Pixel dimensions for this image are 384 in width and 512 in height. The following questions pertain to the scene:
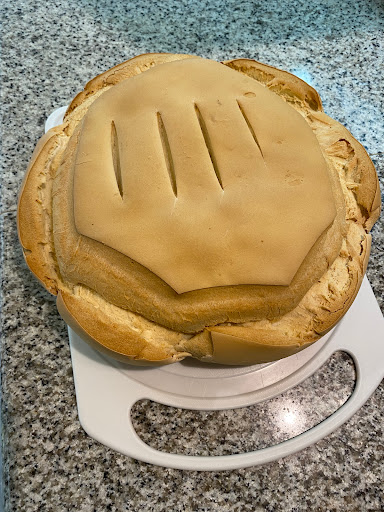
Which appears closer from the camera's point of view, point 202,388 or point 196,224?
point 196,224

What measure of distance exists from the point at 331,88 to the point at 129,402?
895 millimetres

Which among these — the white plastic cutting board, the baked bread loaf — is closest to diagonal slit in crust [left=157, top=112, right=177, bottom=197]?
the baked bread loaf

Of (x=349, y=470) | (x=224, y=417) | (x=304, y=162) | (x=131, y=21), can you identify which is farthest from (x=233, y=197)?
(x=131, y=21)

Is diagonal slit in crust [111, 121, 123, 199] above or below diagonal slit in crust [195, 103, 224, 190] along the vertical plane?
below

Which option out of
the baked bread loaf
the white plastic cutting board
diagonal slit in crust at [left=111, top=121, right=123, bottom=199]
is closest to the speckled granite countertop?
Answer: the white plastic cutting board

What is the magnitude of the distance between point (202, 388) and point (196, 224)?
0.29 meters

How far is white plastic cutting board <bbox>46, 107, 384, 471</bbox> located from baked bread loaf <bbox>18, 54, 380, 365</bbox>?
10 cm

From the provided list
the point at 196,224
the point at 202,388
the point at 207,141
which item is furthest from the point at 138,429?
the point at 207,141

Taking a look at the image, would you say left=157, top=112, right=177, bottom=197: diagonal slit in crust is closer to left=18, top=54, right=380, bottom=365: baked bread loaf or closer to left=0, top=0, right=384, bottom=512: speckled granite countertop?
left=18, top=54, right=380, bottom=365: baked bread loaf

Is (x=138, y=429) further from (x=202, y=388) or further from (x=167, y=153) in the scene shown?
(x=167, y=153)

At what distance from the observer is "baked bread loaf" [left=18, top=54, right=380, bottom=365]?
604 millimetres

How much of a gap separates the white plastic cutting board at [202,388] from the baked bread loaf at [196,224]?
10 centimetres

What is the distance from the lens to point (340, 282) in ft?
Answer: 2.23

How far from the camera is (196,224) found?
608 mm
